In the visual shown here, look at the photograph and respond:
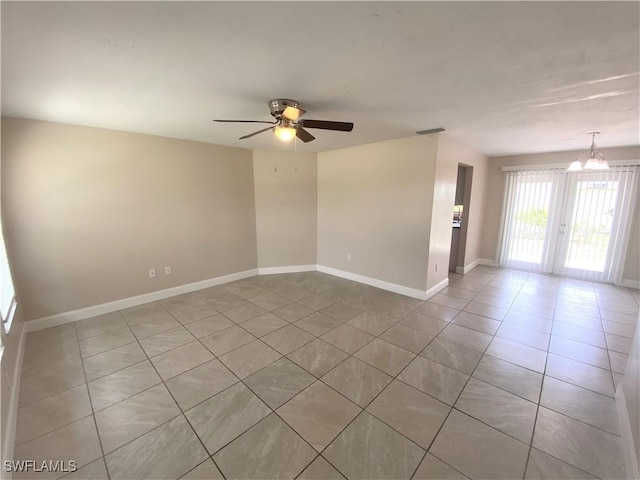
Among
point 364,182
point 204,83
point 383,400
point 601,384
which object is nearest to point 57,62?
point 204,83

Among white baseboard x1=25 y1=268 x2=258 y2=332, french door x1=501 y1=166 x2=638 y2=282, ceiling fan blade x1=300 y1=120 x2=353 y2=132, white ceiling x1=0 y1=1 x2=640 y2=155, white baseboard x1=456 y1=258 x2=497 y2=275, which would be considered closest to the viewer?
white ceiling x1=0 y1=1 x2=640 y2=155

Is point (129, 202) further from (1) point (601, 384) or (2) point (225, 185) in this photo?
(1) point (601, 384)

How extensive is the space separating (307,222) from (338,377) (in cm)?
333

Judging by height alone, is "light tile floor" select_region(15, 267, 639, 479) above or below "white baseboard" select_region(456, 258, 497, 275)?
below

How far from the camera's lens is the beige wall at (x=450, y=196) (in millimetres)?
3633

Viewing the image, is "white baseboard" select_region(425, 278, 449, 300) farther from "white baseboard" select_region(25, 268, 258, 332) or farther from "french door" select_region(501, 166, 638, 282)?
"white baseboard" select_region(25, 268, 258, 332)

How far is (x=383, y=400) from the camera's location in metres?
1.95

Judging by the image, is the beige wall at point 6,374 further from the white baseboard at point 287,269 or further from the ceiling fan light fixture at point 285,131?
the white baseboard at point 287,269

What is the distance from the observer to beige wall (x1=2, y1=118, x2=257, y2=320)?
2766mm

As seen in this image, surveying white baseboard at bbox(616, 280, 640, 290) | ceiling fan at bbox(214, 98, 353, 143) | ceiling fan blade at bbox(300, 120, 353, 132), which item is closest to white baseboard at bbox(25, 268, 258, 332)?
Answer: ceiling fan at bbox(214, 98, 353, 143)

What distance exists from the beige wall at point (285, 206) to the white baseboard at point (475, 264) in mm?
3033

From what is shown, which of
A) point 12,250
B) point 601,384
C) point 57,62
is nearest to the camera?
point 57,62

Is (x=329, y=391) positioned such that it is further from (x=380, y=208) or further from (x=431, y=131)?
(x=431, y=131)

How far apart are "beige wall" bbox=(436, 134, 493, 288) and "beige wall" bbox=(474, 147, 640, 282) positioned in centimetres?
29
